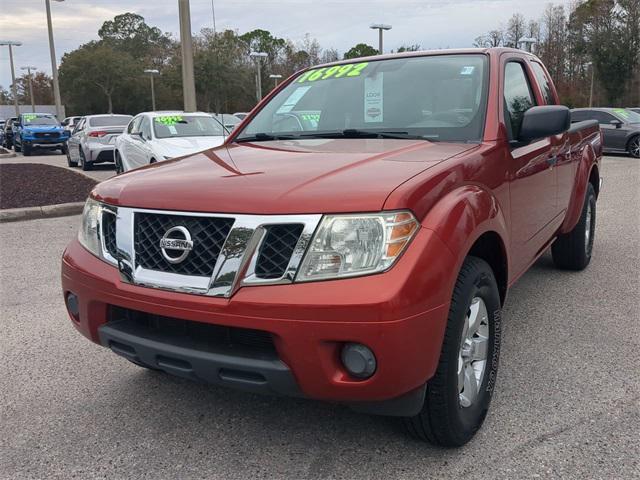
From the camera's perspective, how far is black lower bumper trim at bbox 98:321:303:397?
7.02 ft

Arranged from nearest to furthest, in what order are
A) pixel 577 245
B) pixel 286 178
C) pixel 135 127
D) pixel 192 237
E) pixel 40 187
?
pixel 192 237 < pixel 286 178 < pixel 577 245 < pixel 40 187 < pixel 135 127

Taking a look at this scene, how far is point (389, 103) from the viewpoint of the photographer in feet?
11.2

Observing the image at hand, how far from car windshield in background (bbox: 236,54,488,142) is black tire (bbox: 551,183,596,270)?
7.13ft

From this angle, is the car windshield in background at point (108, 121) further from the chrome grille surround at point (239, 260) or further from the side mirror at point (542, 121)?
the chrome grille surround at point (239, 260)

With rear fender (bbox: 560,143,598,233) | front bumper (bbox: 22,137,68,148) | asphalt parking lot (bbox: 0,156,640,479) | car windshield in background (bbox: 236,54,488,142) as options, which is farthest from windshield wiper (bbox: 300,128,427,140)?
front bumper (bbox: 22,137,68,148)

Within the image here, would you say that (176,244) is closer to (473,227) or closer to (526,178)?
(473,227)

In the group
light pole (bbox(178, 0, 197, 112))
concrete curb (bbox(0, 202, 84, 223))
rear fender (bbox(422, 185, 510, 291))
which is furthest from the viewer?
light pole (bbox(178, 0, 197, 112))

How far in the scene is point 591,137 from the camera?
5266 mm

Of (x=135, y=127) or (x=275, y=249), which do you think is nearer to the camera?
(x=275, y=249)

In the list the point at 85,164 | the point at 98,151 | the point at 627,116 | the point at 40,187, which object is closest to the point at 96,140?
the point at 98,151

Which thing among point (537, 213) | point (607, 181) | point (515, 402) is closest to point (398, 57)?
point (537, 213)

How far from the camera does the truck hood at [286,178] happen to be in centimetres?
217

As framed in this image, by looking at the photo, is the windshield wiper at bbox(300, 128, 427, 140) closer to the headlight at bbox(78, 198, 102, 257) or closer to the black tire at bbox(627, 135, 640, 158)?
the headlight at bbox(78, 198, 102, 257)

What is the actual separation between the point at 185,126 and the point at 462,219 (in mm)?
9085
